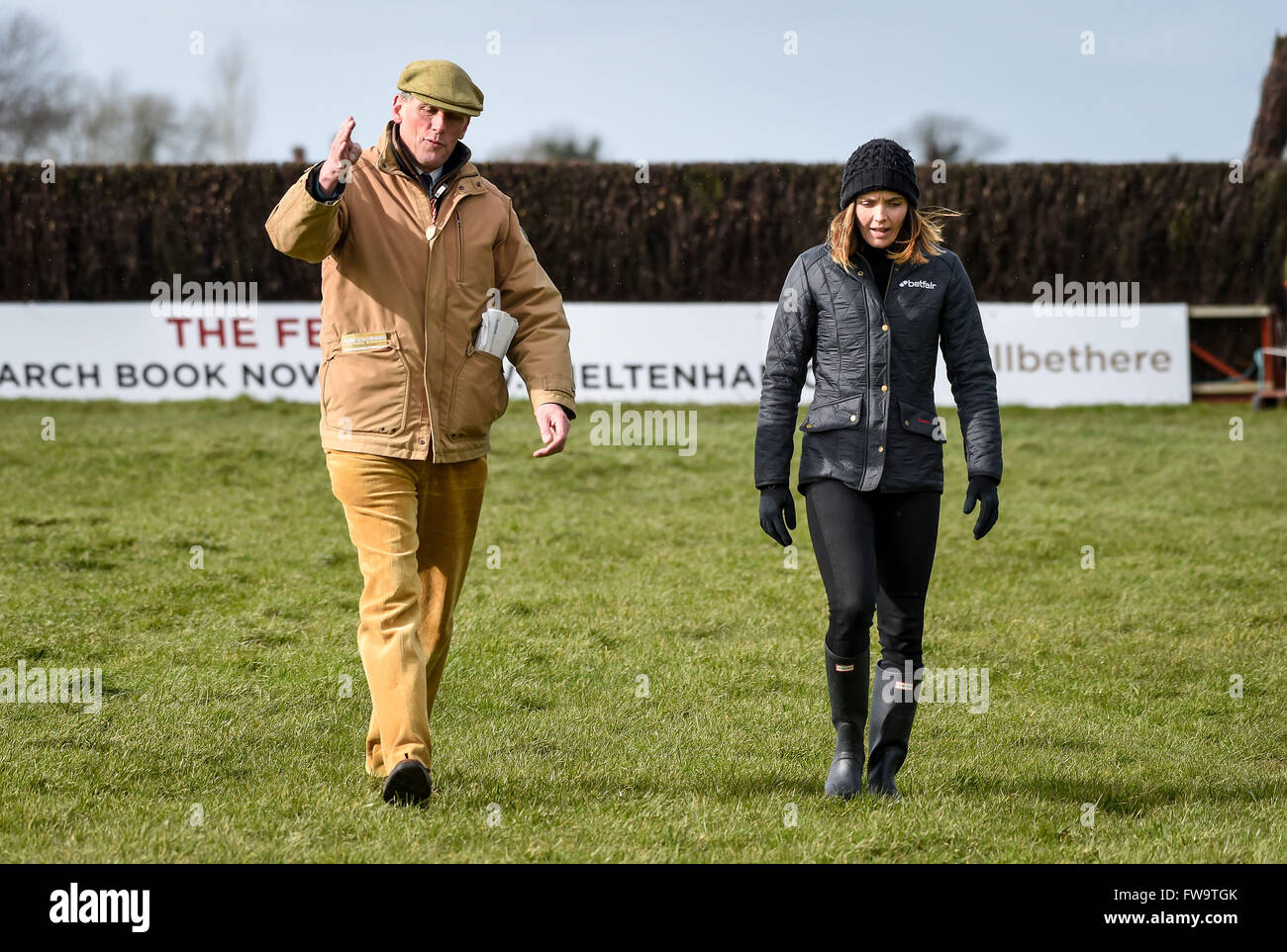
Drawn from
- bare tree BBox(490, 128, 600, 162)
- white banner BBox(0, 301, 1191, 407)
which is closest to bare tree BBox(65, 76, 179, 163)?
bare tree BBox(490, 128, 600, 162)

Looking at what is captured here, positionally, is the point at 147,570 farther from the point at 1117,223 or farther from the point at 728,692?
the point at 1117,223

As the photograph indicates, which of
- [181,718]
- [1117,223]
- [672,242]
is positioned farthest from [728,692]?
[1117,223]

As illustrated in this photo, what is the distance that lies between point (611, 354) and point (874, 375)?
11908mm

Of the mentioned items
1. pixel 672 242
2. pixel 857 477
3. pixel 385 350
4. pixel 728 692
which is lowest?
pixel 728 692

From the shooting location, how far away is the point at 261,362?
16156 mm

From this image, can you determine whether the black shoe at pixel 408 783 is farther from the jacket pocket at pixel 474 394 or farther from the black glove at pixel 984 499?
the black glove at pixel 984 499

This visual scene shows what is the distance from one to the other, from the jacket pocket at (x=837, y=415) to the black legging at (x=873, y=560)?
19cm

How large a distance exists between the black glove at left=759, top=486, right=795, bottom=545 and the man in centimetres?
70

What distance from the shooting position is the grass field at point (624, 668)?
4438 mm

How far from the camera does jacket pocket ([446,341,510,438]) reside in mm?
4680

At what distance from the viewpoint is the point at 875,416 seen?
15.3ft

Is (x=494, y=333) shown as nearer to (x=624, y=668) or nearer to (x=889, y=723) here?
(x=889, y=723)

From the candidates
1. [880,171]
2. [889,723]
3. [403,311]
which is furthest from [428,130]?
[889,723]

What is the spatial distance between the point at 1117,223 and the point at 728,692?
14.4m
